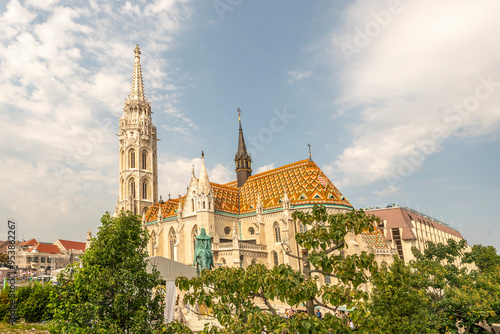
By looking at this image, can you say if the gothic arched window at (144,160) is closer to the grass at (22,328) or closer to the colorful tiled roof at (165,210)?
the colorful tiled roof at (165,210)

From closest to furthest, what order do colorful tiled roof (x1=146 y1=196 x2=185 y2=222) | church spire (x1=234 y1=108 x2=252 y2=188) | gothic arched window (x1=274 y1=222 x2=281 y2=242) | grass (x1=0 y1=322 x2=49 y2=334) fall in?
grass (x1=0 y1=322 x2=49 y2=334) < gothic arched window (x1=274 y1=222 x2=281 y2=242) < colorful tiled roof (x1=146 y1=196 x2=185 y2=222) < church spire (x1=234 y1=108 x2=252 y2=188)

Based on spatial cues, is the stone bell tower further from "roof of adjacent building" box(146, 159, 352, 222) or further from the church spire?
the church spire

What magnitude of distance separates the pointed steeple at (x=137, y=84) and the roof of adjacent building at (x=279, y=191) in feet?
78.6

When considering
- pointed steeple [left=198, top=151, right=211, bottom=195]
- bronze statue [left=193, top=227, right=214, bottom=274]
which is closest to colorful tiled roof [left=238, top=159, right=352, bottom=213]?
pointed steeple [left=198, top=151, right=211, bottom=195]

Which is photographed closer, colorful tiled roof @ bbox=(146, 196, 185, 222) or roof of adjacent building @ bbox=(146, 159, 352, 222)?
roof of adjacent building @ bbox=(146, 159, 352, 222)

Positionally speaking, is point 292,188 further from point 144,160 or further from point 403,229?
point 144,160

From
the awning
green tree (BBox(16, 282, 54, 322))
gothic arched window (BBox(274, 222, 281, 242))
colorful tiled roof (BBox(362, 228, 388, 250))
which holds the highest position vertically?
gothic arched window (BBox(274, 222, 281, 242))

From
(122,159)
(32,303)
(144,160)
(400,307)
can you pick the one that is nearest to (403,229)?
(144,160)

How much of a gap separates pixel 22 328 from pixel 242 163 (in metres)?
47.8

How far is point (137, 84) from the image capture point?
2985 inches

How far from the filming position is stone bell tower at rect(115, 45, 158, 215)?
70438 mm

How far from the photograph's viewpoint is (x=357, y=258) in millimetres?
8539

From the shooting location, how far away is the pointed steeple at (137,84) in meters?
74.8

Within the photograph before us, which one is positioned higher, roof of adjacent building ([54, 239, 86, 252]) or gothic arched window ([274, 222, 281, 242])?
roof of adjacent building ([54, 239, 86, 252])
